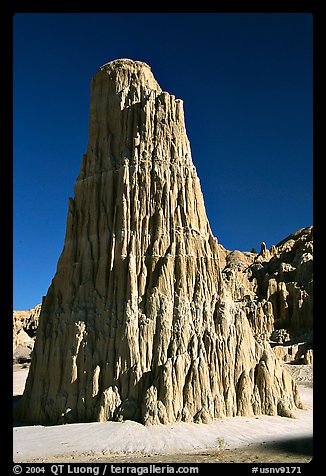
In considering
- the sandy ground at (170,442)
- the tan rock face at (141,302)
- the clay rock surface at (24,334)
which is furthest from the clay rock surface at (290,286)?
the sandy ground at (170,442)

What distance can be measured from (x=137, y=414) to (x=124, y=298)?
19.8 ft

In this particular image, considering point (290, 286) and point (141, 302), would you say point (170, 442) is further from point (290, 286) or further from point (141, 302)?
point (290, 286)

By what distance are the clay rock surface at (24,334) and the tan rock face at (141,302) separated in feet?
149

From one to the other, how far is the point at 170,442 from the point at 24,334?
66.7m

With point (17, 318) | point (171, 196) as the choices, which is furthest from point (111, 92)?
point (17, 318)

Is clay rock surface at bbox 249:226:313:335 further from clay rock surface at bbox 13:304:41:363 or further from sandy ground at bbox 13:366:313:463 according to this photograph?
sandy ground at bbox 13:366:313:463

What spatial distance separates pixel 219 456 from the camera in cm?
1841

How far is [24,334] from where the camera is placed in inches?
3241

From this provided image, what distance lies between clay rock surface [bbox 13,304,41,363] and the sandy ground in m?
48.5

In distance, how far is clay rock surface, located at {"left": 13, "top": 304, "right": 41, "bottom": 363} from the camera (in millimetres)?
70819

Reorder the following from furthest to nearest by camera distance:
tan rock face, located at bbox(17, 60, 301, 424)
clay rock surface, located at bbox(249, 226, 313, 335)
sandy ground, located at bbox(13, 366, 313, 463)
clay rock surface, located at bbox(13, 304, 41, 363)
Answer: clay rock surface, located at bbox(13, 304, 41, 363), clay rock surface, located at bbox(249, 226, 313, 335), tan rock face, located at bbox(17, 60, 301, 424), sandy ground, located at bbox(13, 366, 313, 463)

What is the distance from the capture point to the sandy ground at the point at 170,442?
18.6 m

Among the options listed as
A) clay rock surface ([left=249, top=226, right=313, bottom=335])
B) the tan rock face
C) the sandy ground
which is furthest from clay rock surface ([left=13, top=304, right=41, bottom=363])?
the sandy ground

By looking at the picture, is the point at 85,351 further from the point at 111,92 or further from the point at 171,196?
the point at 111,92
